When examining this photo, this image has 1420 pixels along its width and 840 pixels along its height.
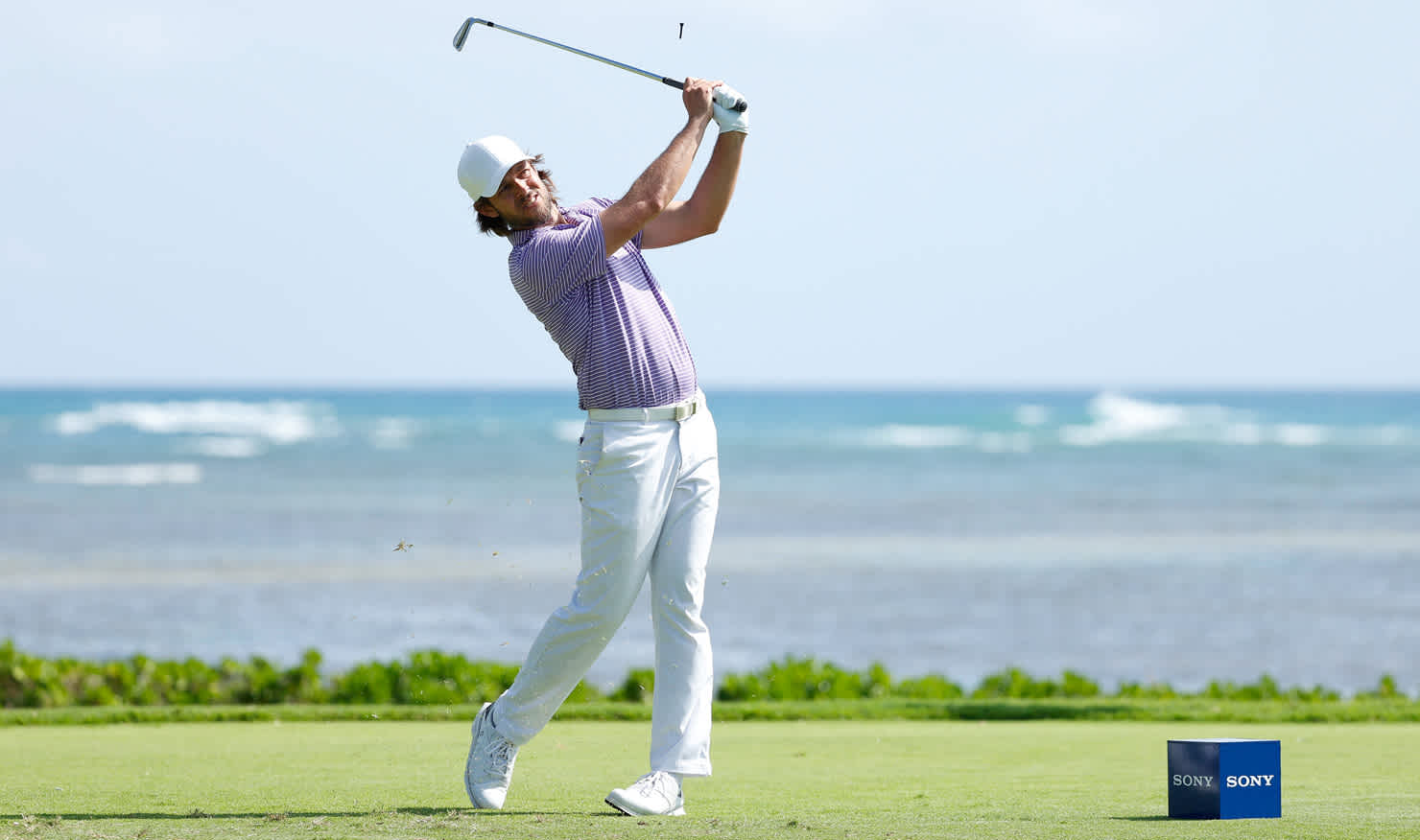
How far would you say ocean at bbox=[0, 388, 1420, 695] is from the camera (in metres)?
13.3

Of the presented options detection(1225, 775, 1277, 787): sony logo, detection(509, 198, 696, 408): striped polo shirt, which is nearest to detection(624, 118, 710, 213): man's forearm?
detection(509, 198, 696, 408): striped polo shirt

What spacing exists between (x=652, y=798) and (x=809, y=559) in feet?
53.2

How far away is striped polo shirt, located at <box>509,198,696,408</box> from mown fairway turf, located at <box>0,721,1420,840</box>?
3.39 ft

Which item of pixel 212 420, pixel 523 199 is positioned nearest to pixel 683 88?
pixel 523 199

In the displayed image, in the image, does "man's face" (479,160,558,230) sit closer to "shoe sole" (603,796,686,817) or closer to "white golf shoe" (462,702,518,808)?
"white golf shoe" (462,702,518,808)

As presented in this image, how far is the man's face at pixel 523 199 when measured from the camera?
4285 millimetres

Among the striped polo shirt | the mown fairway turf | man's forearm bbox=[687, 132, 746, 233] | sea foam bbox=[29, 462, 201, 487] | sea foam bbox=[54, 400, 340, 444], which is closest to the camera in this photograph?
the mown fairway turf

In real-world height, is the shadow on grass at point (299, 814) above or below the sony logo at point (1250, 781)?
below

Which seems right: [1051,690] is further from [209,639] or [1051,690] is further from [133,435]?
[133,435]

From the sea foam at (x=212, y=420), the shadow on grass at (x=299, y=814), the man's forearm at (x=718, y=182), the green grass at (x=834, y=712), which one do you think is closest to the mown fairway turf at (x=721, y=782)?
the shadow on grass at (x=299, y=814)

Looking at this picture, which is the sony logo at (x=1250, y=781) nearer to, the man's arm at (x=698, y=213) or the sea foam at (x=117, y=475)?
the man's arm at (x=698, y=213)

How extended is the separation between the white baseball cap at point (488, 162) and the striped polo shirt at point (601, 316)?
0.16 m

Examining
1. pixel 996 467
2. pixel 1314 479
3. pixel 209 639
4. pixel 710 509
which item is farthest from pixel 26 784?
pixel 996 467

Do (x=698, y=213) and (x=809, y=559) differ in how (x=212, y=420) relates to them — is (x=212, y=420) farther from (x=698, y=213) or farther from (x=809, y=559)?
(x=698, y=213)
